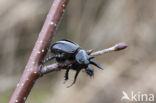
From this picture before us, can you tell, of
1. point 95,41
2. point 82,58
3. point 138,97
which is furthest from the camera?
point 95,41

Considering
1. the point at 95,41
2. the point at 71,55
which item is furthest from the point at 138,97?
the point at 71,55

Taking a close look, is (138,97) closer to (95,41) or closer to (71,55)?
(95,41)

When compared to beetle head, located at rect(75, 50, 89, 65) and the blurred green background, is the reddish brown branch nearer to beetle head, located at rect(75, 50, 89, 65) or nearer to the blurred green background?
beetle head, located at rect(75, 50, 89, 65)

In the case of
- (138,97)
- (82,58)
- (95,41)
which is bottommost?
(138,97)

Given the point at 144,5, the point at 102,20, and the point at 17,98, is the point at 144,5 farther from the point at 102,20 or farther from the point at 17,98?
the point at 17,98

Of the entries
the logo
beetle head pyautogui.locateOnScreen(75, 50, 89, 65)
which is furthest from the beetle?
the logo

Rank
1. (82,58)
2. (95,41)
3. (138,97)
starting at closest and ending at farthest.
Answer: (82,58) → (138,97) → (95,41)
